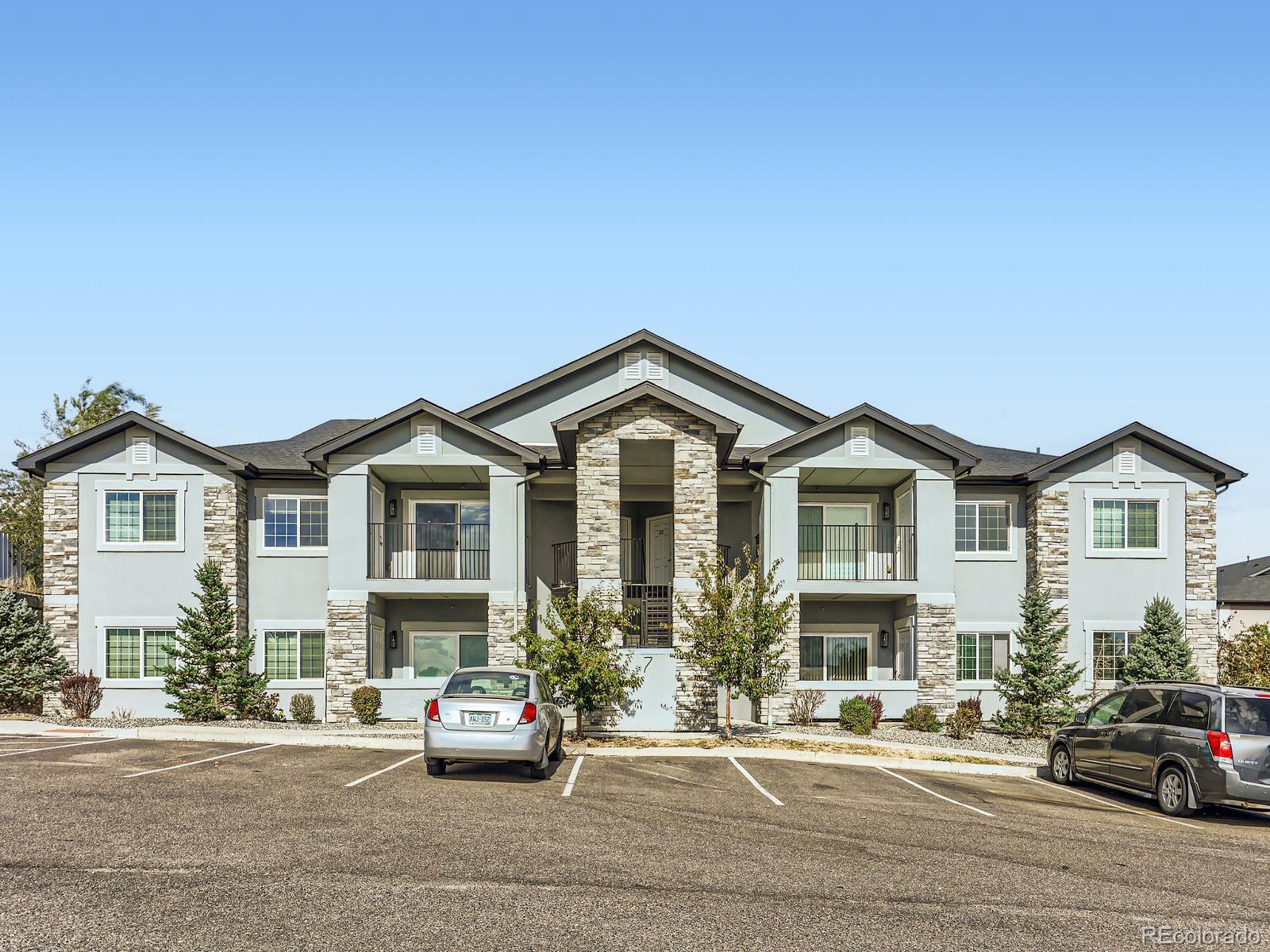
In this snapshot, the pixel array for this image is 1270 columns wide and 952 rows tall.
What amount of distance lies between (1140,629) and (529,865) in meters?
21.8

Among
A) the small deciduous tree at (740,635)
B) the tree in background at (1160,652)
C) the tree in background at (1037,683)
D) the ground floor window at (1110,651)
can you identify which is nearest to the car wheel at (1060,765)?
the small deciduous tree at (740,635)

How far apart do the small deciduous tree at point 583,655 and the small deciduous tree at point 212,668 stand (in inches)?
267

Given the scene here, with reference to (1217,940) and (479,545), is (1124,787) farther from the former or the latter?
(479,545)

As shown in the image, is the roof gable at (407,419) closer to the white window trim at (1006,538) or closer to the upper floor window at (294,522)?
the upper floor window at (294,522)

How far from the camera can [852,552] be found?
27.5 meters

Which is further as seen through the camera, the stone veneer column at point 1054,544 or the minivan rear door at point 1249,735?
the stone veneer column at point 1054,544

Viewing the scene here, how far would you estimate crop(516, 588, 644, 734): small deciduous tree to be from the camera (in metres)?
20.8

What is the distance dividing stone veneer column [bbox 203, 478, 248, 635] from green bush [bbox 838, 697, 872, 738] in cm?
1439

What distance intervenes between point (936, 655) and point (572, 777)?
1235cm

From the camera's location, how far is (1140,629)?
26984 millimetres

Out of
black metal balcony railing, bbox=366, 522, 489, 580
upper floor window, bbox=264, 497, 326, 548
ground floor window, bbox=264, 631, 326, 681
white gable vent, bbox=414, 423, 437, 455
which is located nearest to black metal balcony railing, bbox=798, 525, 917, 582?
black metal balcony railing, bbox=366, 522, 489, 580

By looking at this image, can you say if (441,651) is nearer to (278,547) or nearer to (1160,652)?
(278,547)

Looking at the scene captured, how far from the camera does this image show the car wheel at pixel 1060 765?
690 inches

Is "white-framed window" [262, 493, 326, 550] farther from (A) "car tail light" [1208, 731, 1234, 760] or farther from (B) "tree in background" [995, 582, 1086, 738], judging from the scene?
(A) "car tail light" [1208, 731, 1234, 760]
